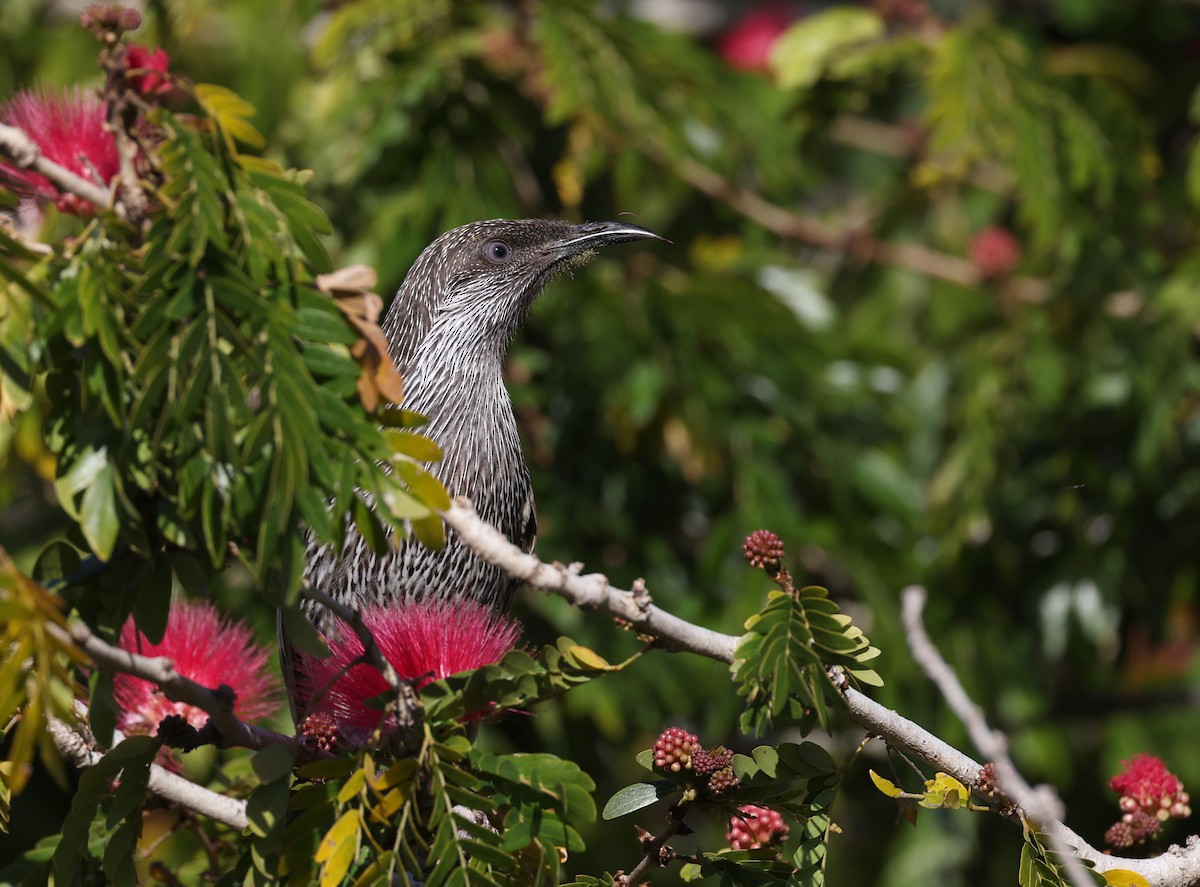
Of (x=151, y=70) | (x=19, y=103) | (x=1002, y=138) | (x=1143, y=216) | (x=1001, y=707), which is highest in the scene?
(x=151, y=70)

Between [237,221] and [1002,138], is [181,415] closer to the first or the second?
[237,221]

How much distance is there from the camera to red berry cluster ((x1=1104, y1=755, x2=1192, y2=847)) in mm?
2461

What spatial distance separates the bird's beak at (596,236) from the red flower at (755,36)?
3.05m

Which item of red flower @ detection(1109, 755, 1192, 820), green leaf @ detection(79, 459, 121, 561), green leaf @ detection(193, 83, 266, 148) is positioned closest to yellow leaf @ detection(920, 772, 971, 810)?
red flower @ detection(1109, 755, 1192, 820)

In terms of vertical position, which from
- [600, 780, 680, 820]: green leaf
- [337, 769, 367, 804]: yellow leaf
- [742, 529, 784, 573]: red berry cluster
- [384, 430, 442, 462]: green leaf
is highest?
[384, 430, 442, 462]: green leaf

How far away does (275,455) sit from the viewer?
5.93 ft

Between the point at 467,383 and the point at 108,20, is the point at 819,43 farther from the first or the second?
the point at 108,20

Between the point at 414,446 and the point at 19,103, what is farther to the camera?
the point at 19,103

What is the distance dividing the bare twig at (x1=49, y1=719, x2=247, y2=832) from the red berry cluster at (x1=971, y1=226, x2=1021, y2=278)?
12.5 ft

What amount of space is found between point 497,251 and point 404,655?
1.93m

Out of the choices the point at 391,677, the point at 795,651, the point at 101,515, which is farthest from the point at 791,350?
the point at 101,515

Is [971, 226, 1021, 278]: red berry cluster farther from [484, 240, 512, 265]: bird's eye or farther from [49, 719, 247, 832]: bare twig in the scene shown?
[49, 719, 247, 832]: bare twig

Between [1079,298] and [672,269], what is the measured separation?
152 cm

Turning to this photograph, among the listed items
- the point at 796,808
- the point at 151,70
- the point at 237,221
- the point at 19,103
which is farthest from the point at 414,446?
the point at 19,103
